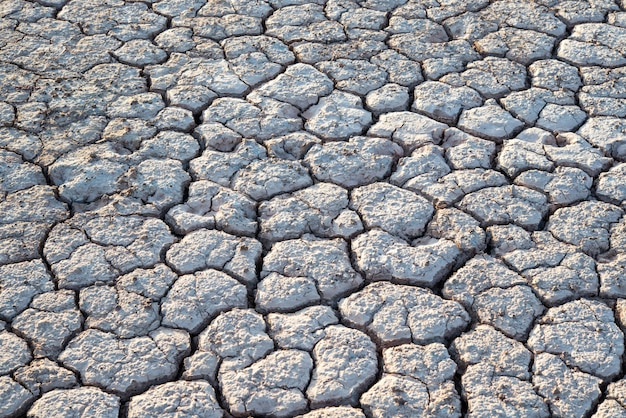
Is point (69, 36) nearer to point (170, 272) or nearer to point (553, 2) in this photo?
point (170, 272)

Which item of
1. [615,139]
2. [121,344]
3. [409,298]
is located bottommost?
[121,344]

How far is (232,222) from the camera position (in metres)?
2.93

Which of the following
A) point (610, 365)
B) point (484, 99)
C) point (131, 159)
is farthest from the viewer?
point (484, 99)

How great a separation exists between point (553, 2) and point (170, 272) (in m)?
2.54

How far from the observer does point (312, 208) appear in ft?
9.79

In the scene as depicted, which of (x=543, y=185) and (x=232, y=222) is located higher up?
(x=543, y=185)

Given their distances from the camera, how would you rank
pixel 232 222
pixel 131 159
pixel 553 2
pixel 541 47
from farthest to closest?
pixel 553 2 < pixel 541 47 < pixel 131 159 < pixel 232 222

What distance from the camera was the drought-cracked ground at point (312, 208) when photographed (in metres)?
2.43

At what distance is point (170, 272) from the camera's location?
9.02 ft

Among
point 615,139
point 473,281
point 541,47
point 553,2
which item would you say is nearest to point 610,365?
point 473,281

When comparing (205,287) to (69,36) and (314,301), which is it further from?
(69,36)

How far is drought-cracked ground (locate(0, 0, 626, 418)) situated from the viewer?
95.7 inches

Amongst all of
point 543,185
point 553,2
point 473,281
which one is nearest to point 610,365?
point 473,281

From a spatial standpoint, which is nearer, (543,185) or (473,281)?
(473,281)
